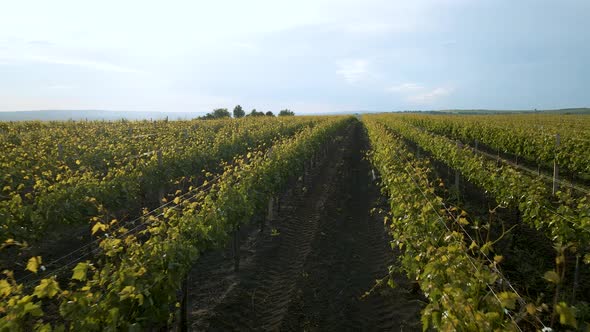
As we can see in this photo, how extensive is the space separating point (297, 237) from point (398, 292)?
3185 mm

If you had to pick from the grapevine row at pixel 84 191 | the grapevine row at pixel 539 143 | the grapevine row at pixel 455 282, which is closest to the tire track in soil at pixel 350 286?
the grapevine row at pixel 455 282

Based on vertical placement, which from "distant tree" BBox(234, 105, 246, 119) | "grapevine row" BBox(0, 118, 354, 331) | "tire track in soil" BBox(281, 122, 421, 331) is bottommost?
"tire track in soil" BBox(281, 122, 421, 331)

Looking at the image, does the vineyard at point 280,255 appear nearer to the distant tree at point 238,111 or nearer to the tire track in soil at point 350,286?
the tire track in soil at point 350,286

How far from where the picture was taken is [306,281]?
671cm

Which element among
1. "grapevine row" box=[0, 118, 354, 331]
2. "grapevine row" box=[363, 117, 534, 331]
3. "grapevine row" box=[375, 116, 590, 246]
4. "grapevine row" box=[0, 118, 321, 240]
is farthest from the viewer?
"grapevine row" box=[0, 118, 321, 240]

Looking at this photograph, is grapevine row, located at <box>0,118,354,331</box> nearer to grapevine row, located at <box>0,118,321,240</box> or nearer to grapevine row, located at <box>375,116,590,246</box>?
grapevine row, located at <box>0,118,321,240</box>

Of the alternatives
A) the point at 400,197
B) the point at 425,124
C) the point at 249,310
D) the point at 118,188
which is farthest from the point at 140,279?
the point at 425,124

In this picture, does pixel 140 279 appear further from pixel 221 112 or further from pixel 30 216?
pixel 221 112

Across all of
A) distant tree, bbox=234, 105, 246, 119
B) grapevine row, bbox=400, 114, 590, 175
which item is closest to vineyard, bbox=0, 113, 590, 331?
grapevine row, bbox=400, 114, 590, 175

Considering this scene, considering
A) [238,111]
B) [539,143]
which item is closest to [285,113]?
[238,111]

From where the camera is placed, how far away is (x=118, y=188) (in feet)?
28.1

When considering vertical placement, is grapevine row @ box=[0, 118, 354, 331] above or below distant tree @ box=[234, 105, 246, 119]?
below

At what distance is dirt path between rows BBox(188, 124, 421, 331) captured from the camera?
558 centimetres

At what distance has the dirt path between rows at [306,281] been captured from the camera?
5.58m
